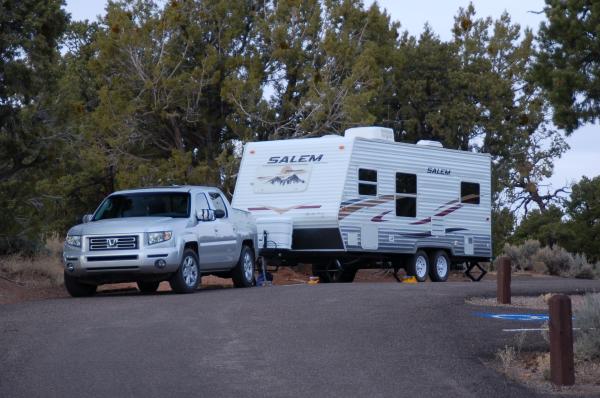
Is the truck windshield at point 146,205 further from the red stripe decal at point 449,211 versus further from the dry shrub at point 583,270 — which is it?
the dry shrub at point 583,270

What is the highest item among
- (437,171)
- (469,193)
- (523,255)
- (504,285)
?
(437,171)

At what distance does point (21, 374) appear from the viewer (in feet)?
31.9

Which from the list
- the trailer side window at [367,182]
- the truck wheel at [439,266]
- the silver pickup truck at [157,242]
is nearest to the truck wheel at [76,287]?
the silver pickup truck at [157,242]

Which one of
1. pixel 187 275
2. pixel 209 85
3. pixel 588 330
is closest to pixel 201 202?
pixel 187 275

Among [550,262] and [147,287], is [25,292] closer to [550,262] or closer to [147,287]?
[147,287]

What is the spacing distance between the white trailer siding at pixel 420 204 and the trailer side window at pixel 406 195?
0.12 m

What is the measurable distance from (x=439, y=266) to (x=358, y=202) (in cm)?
379

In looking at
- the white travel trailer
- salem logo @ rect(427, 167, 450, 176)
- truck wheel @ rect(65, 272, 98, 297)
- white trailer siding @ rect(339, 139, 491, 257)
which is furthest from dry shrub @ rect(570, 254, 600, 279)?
truck wheel @ rect(65, 272, 98, 297)

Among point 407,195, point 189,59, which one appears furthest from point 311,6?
point 407,195

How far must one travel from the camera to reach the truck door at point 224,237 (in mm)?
20078

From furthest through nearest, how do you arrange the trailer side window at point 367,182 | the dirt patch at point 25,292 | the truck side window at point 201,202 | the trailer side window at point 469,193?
the trailer side window at point 469,193 < the trailer side window at point 367,182 < the truck side window at point 201,202 < the dirt patch at point 25,292

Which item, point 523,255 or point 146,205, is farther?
point 523,255

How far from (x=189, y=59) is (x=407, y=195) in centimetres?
1235

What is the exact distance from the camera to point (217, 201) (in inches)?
813
